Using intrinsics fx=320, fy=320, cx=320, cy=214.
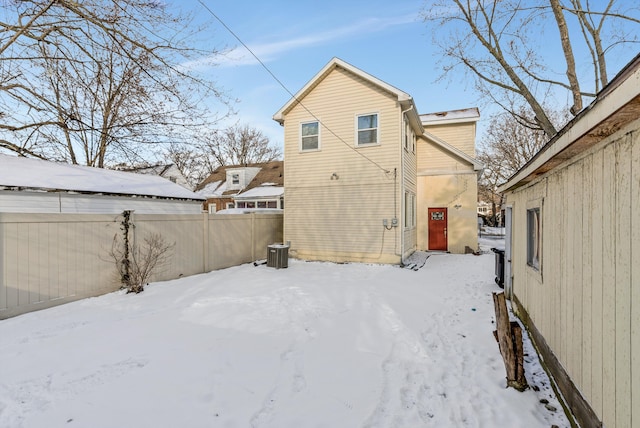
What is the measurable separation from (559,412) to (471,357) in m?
1.19

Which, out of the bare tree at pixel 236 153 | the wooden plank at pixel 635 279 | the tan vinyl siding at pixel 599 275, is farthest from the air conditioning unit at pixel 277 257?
the bare tree at pixel 236 153

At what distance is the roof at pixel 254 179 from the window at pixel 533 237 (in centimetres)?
2088

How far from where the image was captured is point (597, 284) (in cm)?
244

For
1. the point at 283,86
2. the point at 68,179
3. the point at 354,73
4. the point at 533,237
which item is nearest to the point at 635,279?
the point at 533,237

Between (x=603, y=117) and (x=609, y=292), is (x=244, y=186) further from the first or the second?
(x=603, y=117)

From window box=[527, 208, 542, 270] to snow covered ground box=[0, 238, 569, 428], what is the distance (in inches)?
49.6

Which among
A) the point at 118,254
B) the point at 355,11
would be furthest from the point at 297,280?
the point at 355,11

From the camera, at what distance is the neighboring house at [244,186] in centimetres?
2425

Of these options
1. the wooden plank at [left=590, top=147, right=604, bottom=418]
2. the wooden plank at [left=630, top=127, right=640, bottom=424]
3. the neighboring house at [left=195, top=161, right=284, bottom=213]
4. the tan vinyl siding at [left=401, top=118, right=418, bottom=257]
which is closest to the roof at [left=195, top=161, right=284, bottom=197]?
the neighboring house at [left=195, top=161, right=284, bottom=213]

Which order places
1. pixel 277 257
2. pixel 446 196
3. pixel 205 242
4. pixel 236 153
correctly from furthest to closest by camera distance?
pixel 236 153 < pixel 446 196 < pixel 277 257 < pixel 205 242

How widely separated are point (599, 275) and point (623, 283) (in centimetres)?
42

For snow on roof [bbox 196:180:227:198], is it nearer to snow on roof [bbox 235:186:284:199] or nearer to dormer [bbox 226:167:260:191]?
dormer [bbox 226:167:260:191]

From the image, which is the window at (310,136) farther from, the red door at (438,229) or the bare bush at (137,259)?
the bare bush at (137,259)

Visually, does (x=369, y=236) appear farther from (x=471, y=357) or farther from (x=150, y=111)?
(x=150, y=111)
